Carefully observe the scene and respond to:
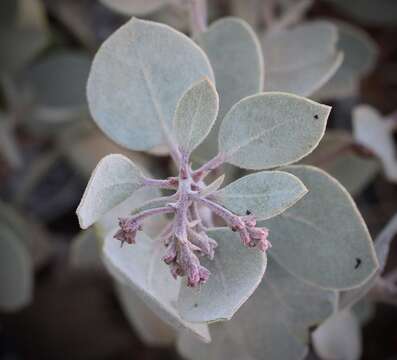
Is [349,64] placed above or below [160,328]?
above

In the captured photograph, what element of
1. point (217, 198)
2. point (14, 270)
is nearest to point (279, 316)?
point (217, 198)

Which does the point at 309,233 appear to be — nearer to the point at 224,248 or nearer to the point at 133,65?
the point at 224,248

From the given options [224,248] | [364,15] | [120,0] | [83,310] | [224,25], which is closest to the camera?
[224,248]

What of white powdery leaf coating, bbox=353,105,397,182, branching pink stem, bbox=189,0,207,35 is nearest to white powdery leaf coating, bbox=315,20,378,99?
white powdery leaf coating, bbox=353,105,397,182

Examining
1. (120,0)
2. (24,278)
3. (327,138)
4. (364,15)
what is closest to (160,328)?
(24,278)

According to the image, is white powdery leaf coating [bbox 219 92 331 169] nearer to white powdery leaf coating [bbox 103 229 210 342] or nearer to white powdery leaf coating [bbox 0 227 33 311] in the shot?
white powdery leaf coating [bbox 103 229 210 342]

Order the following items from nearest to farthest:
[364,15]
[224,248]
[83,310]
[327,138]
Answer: [224,248], [327,138], [364,15], [83,310]

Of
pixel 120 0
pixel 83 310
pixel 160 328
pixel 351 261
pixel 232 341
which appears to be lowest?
pixel 83 310

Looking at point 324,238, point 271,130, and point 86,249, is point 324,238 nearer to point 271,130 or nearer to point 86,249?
point 271,130

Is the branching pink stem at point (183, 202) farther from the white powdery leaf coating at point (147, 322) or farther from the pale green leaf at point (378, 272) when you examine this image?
the white powdery leaf coating at point (147, 322)
